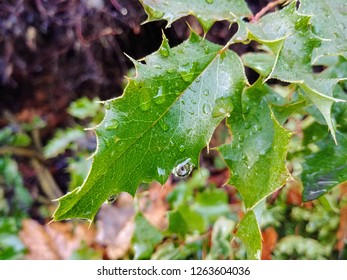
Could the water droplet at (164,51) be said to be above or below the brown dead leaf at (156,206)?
above

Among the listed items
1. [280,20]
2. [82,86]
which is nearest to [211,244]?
[280,20]

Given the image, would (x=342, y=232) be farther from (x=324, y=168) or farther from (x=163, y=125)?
(x=163, y=125)

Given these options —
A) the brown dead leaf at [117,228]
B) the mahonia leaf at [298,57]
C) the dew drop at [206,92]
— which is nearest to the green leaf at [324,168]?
the mahonia leaf at [298,57]

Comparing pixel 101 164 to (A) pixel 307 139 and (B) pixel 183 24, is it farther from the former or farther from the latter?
(B) pixel 183 24

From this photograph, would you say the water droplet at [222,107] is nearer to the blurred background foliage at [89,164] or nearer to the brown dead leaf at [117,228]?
the blurred background foliage at [89,164]

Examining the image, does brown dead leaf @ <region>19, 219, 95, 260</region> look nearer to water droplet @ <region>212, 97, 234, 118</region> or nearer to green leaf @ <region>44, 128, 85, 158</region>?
green leaf @ <region>44, 128, 85, 158</region>

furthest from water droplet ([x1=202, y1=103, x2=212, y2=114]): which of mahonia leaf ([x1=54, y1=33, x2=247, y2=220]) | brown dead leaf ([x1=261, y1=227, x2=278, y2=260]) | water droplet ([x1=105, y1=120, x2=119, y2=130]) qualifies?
brown dead leaf ([x1=261, y1=227, x2=278, y2=260])
